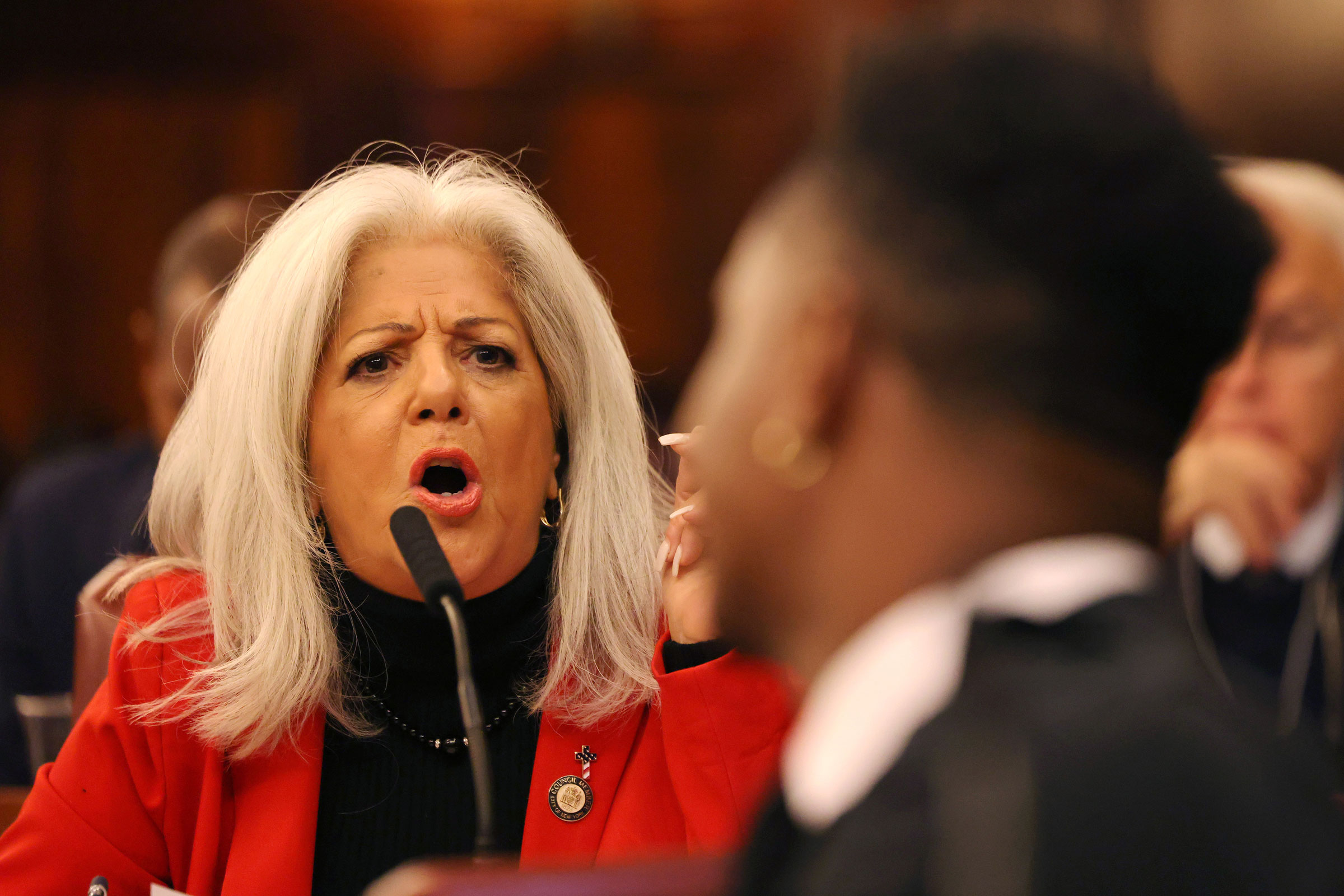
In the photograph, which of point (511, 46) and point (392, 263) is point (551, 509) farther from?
point (511, 46)

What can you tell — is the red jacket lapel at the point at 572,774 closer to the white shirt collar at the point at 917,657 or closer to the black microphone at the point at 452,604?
the black microphone at the point at 452,604

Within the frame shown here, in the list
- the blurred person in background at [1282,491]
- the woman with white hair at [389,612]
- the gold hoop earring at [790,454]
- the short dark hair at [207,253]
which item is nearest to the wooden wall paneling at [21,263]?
the short dark hair at [207,253]

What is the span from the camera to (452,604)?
1367mm

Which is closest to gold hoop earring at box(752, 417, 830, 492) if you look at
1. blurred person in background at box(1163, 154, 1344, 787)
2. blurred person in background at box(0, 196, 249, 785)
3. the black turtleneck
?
the black turtleneck

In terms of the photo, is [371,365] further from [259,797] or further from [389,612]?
[259,797]

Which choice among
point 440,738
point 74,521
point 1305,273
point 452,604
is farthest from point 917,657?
point 74,521

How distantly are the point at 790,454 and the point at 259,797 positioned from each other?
1107 millimetres

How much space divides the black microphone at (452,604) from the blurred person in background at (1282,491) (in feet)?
4.94

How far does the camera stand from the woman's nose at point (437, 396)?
1.67 metres

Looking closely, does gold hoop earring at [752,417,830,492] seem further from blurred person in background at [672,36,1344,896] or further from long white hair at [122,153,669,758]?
long white hair at [122,153,669,758]

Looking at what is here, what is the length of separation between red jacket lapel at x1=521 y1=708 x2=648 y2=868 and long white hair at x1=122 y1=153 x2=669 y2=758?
0.04 metres

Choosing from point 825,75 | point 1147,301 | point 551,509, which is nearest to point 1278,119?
point 825,75

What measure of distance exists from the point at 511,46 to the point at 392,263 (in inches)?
181

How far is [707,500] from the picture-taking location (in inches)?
35.4
